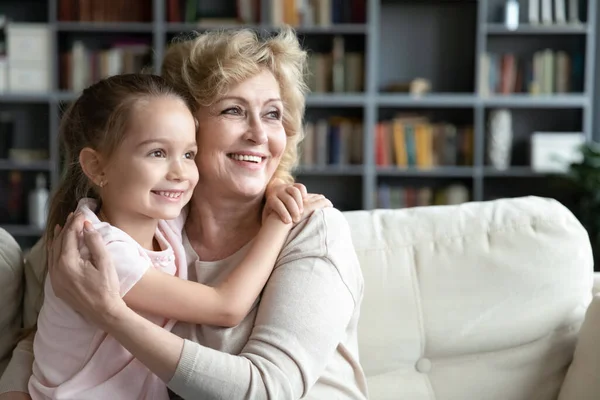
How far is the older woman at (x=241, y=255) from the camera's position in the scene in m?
1.36

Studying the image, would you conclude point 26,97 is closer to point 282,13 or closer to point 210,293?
point 282,13

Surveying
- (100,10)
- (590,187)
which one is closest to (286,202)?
(590,187)

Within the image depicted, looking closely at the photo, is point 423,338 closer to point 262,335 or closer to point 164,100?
point 262,335

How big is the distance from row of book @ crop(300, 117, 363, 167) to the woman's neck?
3546mm

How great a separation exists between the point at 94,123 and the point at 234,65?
313 mm

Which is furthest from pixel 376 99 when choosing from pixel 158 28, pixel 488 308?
pixel 488 308

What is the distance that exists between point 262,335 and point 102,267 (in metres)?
0.30

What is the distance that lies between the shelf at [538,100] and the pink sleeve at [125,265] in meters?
4.05

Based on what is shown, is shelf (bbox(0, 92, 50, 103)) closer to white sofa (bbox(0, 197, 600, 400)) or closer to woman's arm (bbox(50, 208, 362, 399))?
white sofa (bbox(0, 197, 600, 400))

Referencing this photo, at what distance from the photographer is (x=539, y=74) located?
518 cm

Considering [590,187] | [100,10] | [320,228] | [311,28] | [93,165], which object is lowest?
[590,187]

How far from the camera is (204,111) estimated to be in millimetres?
1652

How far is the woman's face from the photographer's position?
5.38ft

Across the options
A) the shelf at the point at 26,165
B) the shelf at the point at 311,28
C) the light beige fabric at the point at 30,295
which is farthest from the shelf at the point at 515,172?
the light beige fabric at the point at 30,295
